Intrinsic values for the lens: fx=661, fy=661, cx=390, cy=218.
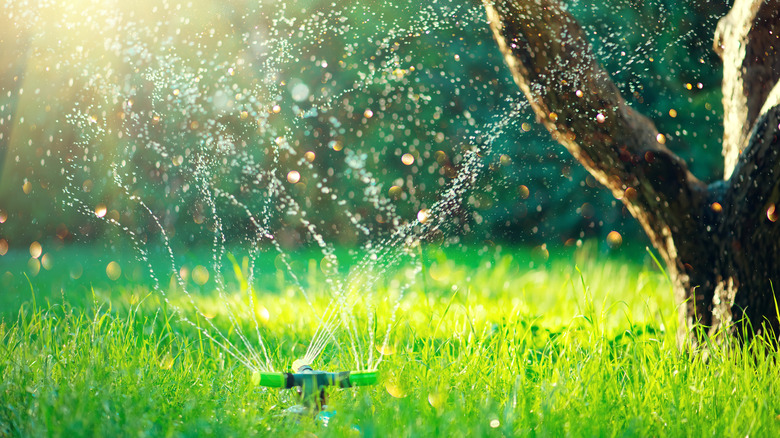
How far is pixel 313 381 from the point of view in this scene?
1.73m

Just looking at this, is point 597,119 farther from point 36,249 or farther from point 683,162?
point 36,249

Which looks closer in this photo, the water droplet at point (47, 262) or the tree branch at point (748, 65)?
the tree branch at point (748, 65)

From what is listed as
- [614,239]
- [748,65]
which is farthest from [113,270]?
[748,65]

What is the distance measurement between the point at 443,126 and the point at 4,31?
Result: 13.4 feet

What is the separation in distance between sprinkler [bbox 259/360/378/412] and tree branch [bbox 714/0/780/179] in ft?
5.50

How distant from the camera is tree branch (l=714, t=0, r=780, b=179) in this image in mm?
2529

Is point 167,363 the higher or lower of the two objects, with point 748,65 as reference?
lower

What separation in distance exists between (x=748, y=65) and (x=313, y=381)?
207 centimetres

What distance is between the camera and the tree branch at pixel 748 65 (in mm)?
2529

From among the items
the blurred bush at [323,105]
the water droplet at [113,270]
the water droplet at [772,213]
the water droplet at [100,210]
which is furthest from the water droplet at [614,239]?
the water droplet at [100,210]

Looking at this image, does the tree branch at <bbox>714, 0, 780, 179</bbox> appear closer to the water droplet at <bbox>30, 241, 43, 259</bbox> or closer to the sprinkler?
the sprinkler

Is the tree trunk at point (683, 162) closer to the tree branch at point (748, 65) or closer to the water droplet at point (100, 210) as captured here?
the tree branch at point (748, 65)

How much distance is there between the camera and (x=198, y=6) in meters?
5.91

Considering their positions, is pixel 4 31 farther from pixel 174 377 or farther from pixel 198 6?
pixel 174 377
